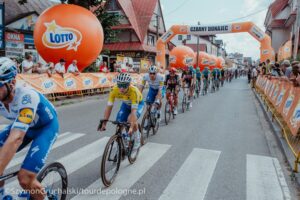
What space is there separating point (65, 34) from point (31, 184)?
48.2ft

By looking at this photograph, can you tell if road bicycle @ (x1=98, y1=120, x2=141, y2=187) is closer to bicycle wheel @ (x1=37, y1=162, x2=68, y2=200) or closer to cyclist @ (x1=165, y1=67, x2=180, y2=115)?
bicycle wheel @ (x1=37, y1=162, x2=68, y2=200)

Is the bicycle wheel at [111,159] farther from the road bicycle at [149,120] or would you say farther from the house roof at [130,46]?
the house roof at [130,46]

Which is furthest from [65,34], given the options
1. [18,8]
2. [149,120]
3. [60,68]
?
[18,8]

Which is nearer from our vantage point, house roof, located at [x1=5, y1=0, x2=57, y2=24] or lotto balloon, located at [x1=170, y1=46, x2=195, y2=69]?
house roof, located at [x1=5, y1=0, x2=57, y2=24]

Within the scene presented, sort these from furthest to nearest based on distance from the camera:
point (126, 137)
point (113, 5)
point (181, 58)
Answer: point (113, 5)
point (181, 58)
point (126, 137)

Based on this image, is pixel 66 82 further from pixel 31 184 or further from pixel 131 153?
pixel 31 184

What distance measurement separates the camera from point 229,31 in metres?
27.6

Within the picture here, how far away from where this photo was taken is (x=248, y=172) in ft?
17.8

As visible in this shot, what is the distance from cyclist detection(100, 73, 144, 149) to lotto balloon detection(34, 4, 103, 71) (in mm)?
11674

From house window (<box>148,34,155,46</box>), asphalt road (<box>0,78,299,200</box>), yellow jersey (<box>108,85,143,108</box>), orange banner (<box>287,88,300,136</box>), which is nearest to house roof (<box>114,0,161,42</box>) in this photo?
house window (<box>148,34,155,46</box>)

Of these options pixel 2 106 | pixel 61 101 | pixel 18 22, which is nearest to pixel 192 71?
pixel 61 101

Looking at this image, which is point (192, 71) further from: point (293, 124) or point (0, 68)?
point (0, 68)

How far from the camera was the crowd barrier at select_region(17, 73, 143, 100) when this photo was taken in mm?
12633

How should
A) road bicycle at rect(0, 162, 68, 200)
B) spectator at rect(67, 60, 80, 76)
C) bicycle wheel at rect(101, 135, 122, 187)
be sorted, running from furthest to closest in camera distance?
spectator at rect(67, 60, 80, 76) < bicycle wheel at rect(101, 135, 122, 187) < road bicycle at rect(0, 162, 68, 200)
